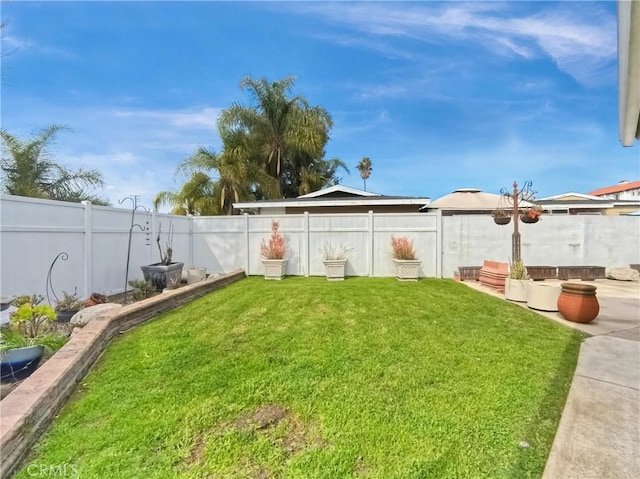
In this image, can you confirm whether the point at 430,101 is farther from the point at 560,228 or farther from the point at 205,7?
the point at 205,7

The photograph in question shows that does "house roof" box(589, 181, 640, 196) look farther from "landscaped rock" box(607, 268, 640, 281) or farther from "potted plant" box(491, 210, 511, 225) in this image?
"potted plant" box(491, 210, 511, 225)

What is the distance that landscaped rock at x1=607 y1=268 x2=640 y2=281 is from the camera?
365 inches

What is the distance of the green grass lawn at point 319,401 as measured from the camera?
77.6 inches

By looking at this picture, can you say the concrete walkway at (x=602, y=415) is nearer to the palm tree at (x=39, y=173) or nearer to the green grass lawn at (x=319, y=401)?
the green grass lawn at (x=319, y=401)

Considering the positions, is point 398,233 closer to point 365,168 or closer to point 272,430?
point 272,430

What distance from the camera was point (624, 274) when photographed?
928 cm

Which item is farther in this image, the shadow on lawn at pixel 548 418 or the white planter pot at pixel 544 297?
the white planter pot at pixel 544 297

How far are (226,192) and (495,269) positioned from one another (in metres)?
12.7

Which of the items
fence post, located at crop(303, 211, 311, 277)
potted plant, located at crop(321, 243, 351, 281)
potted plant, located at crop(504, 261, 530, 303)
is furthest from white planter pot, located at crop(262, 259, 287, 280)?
potted plant, located at crop(504, 261, 530, 303)

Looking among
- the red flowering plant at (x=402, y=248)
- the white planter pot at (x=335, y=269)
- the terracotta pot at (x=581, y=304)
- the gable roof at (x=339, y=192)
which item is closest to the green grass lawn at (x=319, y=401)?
the terracotta pot at (x=581, y=304)

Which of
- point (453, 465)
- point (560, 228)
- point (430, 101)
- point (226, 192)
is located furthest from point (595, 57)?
point (226, 192)

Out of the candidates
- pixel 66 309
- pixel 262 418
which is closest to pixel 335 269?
pixel 66 309

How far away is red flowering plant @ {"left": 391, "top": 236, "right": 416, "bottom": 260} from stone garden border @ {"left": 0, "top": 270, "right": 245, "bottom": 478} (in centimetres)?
670

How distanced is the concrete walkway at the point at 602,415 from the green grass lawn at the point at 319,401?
10cm
